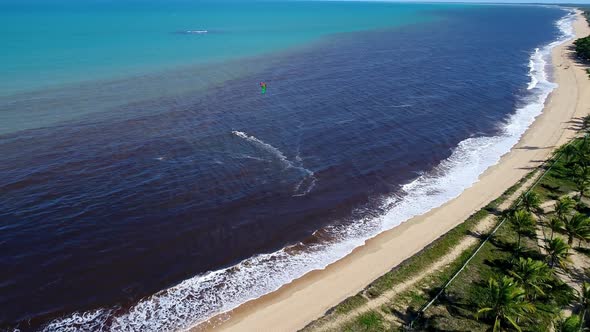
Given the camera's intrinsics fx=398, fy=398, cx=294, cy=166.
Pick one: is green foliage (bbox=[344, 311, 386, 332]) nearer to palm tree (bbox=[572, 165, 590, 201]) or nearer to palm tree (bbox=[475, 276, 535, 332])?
palm tree (bbox=[475, 276, 535, 332])

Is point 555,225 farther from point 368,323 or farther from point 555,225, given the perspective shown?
point 368,323

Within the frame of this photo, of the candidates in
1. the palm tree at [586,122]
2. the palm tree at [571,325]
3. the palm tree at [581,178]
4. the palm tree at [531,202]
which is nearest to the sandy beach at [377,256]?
the palm tree at [586,122]

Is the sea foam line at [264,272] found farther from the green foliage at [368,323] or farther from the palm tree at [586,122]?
the palm tree at [586,122]

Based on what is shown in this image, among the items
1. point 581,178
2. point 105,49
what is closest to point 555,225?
point 581,178

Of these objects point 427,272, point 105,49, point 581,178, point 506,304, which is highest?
point 105,49

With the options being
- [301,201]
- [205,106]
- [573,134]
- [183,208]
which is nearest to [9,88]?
[205,106]

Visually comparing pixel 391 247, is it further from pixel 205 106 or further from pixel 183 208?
pixel 205 106
